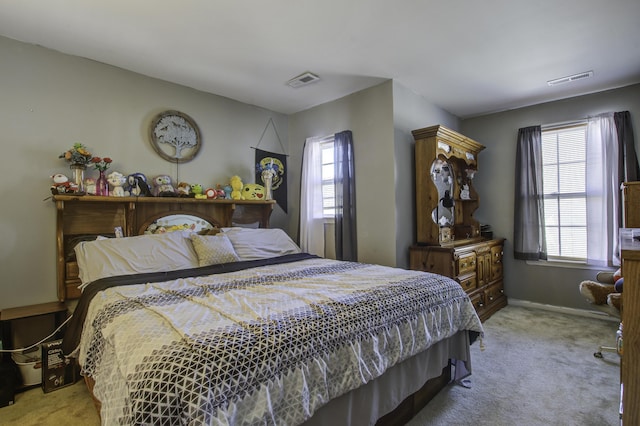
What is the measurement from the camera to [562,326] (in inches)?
129

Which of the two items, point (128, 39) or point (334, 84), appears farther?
point (334, 84)

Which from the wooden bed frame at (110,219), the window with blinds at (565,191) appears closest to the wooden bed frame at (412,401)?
the wooden bed frame at (110,219)

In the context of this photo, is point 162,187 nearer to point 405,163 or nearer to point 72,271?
point 72,271

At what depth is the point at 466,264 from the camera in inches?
129

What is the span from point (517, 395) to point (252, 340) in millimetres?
1951

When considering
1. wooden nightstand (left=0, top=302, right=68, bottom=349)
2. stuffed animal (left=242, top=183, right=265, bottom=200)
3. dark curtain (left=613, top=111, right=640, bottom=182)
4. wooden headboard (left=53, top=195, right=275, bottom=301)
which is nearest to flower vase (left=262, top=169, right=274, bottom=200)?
stuffed animal (left=242, top=183, right=265, bottom=200)

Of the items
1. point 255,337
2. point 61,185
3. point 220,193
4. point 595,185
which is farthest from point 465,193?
point 61,185

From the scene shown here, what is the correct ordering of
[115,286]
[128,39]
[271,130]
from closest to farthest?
1. [115,286]
2. [128,39]
3. [271,130]

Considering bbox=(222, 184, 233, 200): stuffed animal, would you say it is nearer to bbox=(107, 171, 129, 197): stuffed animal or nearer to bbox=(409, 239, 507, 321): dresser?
bbox=(107, 171, 129, 197): stuffed animal

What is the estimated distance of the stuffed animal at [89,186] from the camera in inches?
103

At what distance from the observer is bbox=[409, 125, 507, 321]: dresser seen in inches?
128

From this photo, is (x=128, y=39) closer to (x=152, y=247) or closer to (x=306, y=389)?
(x=152, y=247)

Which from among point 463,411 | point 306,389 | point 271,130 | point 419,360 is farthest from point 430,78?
point 306,389

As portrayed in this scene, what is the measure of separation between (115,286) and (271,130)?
110 inches
